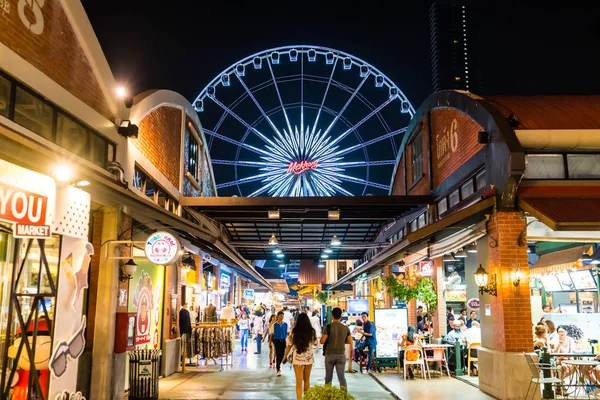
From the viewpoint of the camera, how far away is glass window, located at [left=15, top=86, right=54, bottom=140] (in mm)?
6980

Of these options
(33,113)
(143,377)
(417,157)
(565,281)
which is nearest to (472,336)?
(565,281)

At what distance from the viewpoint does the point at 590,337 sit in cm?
1443

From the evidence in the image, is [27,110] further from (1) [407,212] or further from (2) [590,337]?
(2) [590,337]

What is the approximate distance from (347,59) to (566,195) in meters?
18.0

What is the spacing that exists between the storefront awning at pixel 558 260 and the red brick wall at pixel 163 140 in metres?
10.8

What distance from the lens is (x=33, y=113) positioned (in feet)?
24.0

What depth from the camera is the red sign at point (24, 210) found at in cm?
568

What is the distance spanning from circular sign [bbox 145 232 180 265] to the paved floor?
294 cm

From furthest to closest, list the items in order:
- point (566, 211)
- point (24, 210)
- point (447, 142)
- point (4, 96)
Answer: point (447, 142) < point (566, 211) < point (4, 96) < point (24, 210)

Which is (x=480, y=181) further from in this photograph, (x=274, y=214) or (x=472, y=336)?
(x=274, y=214)

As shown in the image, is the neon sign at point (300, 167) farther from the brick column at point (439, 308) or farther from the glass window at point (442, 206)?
the glass window at point (442, 206)

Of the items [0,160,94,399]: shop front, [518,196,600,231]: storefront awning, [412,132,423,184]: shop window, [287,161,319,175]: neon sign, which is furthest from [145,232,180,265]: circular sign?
[287,161,319,175]: neon sign

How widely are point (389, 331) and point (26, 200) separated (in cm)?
1064

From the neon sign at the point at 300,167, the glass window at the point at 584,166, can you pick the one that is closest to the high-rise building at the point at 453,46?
the neon sign at the point at 300,167
